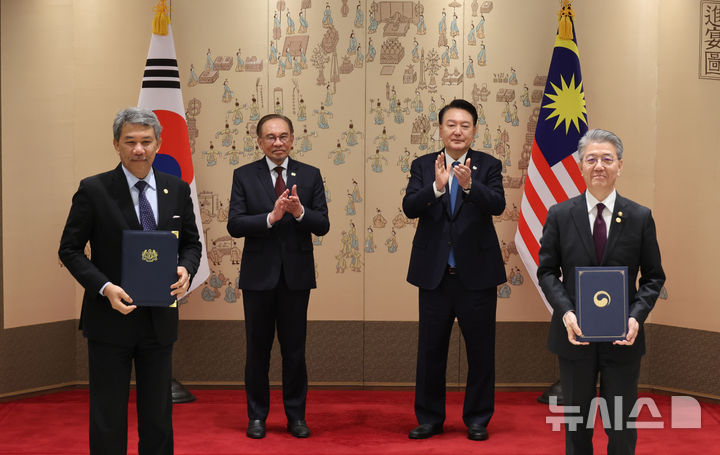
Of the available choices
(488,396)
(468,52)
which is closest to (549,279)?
(488,396)

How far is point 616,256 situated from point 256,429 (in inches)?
94.4

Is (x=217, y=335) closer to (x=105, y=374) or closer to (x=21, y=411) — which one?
(x=21, y=411)

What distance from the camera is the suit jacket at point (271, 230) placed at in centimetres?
461

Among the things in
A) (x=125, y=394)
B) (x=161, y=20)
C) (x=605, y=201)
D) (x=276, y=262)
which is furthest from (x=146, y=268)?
(x=161, y=20)

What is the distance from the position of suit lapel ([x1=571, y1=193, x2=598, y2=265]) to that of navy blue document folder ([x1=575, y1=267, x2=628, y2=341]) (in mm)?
142

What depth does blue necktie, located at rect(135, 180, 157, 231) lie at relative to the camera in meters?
3.32

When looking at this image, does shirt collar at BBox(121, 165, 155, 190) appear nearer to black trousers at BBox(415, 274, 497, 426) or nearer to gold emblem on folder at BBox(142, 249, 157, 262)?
gold emblem on folder at BBox(142, 249, 157, 262)

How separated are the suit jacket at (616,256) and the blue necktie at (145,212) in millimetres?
1644

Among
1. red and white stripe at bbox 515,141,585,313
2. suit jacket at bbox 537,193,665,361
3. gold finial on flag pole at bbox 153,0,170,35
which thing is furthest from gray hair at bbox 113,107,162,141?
red and white stripe at bbox 515,141,585,313

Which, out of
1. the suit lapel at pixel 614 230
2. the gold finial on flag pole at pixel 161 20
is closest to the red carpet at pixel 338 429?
the suit lapel at pixel 614 230

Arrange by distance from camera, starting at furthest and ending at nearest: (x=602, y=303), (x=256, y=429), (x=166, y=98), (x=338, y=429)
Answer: (x=166, y=98), (x=338, y=429), (x=256, y=429), (x=602, y=303)

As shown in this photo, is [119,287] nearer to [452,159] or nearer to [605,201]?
[605,201]

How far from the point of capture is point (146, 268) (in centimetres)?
320

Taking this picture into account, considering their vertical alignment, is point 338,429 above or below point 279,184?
below
